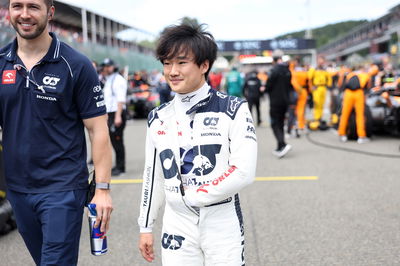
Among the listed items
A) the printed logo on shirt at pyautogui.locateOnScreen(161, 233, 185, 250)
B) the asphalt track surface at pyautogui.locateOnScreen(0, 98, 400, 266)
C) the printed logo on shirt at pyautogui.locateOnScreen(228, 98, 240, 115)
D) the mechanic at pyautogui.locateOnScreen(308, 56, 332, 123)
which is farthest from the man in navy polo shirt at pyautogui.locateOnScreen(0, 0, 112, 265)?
the mechanic at pyautogui.locateOnScreen(308, 56, 332, 123)

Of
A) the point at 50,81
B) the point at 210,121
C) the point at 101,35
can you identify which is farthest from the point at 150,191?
the point at 101,35

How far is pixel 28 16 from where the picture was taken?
7.99ft

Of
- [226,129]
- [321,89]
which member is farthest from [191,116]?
[321,89]

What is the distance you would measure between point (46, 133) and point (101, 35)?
30042 mm

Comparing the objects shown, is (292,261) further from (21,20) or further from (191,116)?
(21,20)

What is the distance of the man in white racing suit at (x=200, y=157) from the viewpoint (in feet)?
7.52

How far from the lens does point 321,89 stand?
13.7m

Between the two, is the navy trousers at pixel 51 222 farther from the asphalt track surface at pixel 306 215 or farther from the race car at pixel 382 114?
the race car at pixel 382 114

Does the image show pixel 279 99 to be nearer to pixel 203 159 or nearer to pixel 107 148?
pixel 107 148

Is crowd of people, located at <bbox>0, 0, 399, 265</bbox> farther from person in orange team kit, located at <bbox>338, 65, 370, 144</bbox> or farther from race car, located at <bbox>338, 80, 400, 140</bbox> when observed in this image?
race car, located at <bbox>338, 80, 400, 140</bbox>

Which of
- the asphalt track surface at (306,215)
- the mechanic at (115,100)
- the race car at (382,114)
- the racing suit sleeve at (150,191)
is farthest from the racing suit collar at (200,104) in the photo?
the race car at (382,114)

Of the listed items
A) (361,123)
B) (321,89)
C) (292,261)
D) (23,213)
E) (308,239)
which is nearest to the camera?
(23,213)

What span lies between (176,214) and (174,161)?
0.25 m

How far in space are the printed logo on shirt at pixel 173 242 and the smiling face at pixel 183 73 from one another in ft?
2.24
